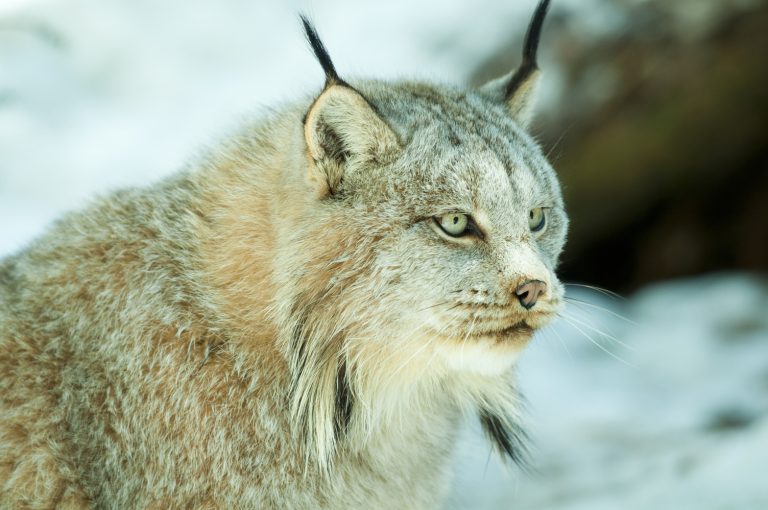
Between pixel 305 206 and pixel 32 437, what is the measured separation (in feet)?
4.25

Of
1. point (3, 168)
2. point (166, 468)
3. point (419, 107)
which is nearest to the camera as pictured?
point (166, 468)

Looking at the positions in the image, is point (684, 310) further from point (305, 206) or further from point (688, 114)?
point (305, 206)

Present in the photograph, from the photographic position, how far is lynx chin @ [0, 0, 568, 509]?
11.1ft

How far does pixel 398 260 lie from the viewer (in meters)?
3.39

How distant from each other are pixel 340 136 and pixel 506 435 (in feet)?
5.33

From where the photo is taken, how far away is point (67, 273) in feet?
12.1

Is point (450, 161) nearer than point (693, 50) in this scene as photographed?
Yes

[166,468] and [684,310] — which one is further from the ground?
[684,310]

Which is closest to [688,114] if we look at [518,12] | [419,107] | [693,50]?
[693,50]

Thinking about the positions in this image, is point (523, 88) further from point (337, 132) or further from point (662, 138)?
point (662, 138)

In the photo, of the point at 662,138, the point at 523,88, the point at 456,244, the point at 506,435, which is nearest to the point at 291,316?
the point at 456,244

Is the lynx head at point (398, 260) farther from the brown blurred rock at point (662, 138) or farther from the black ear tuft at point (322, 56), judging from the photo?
the brown blurred rock at point (662, 138)

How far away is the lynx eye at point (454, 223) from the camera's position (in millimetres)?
3406

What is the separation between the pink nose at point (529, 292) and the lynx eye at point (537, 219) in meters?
0.36
